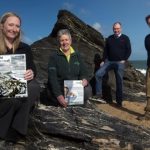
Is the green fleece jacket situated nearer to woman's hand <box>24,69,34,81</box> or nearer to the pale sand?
woman's hand <box>24,69,34,81</box>

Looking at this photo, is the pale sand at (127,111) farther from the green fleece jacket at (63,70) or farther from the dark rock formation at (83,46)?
the green fleece jacket at (63,70)

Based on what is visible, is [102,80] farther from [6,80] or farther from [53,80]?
[6,80]

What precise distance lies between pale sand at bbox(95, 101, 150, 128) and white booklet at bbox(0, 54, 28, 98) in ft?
22.1

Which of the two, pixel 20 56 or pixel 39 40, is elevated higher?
pixel 39 40

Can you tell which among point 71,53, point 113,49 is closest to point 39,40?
point 113,49

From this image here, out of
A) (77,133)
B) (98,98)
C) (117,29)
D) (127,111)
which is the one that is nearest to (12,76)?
(77,133)

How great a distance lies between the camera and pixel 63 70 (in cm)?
849

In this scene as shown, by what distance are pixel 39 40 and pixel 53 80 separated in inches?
415

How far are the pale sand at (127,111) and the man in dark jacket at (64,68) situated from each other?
14.9ft

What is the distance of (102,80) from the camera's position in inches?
651

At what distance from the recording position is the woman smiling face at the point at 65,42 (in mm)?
8352

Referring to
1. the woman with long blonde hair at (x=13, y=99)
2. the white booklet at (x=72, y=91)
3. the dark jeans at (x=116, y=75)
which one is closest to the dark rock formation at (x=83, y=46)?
the dark jeans at (x=116, y=75)

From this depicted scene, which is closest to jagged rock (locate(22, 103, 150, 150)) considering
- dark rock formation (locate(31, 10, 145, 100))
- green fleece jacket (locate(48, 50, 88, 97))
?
green fleece jacket (locate(48, 50, 88, 97))

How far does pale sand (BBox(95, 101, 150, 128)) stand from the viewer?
43.0 feet
